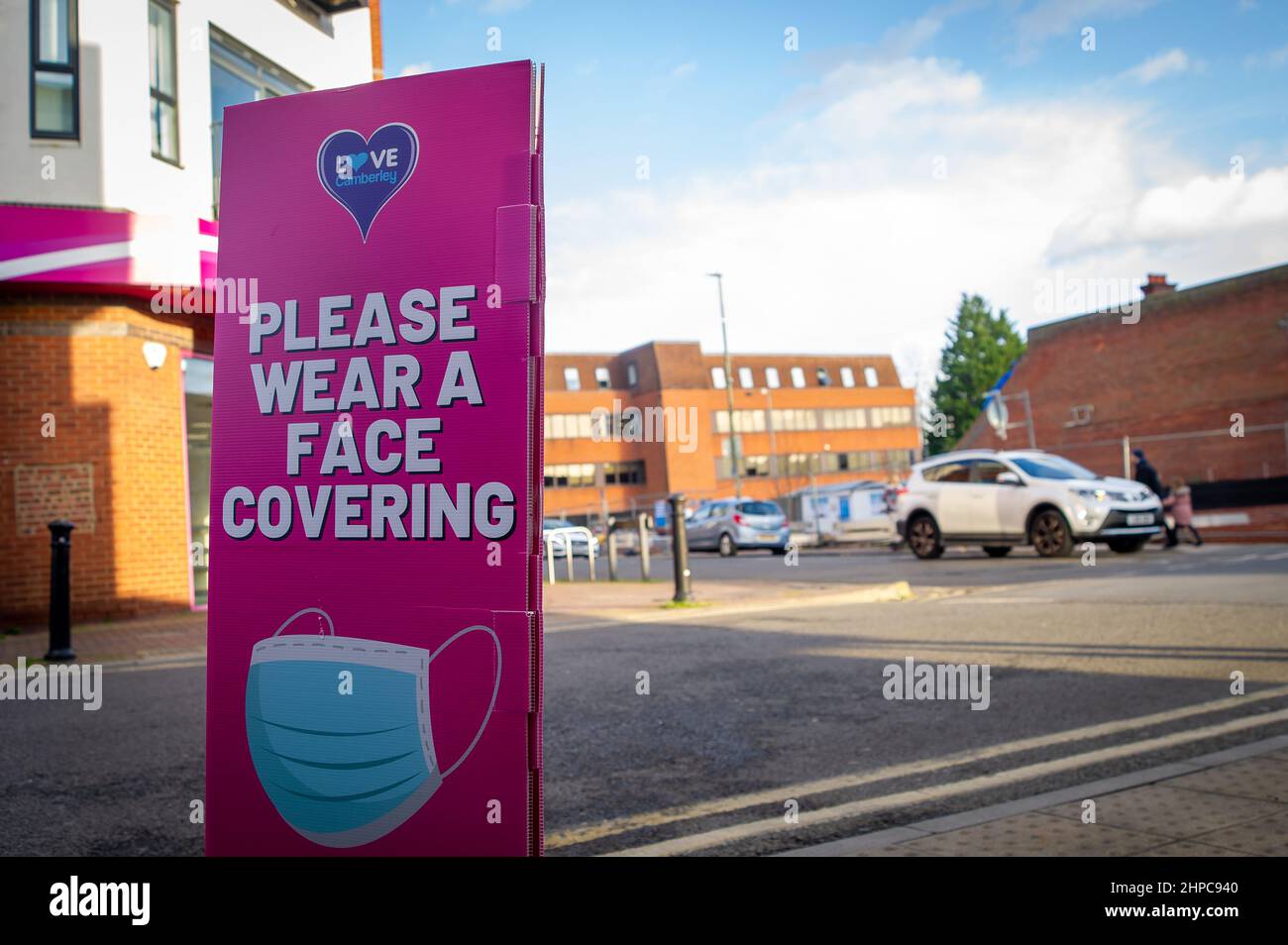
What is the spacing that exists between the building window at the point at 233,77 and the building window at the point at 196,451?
82.5 inches

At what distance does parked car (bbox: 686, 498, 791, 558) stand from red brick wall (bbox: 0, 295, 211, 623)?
18.4 metres

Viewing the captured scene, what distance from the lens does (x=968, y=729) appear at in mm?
5480

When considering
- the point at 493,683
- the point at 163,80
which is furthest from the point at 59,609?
the point at 493,683

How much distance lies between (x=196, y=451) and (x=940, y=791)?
11.7 m

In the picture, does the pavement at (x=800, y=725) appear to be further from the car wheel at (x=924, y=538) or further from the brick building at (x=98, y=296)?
the car wheel at (x=924, y=538)

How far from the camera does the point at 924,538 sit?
19188mm

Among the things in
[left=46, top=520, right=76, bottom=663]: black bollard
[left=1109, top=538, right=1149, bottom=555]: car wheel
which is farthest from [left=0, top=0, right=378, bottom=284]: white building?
[left=1109, top=538, right=1149, bottom=555]: car wheel

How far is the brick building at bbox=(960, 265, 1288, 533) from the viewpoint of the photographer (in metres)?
34.2

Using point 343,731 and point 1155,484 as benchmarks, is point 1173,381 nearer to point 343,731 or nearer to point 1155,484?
point 1155,484

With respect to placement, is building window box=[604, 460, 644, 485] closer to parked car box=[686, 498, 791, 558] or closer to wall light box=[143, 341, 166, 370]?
parked car box=[686, 498, 791, 558]

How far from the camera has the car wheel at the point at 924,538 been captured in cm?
1897

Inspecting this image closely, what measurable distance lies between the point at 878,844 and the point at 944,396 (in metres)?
81.2

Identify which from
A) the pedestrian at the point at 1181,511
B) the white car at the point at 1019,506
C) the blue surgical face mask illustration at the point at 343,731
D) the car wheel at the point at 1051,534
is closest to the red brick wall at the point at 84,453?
the blue surgical face mask illustration at the point at 343,731
